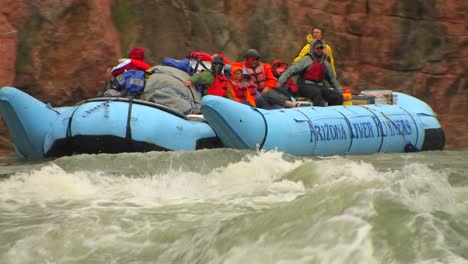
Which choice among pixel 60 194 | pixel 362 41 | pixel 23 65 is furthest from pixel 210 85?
pixel 362 41

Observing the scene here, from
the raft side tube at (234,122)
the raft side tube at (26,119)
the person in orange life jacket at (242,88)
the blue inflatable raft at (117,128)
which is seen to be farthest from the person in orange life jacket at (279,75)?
the raft side tube at (26,119)

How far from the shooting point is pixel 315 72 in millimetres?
12320

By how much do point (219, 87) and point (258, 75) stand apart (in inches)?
32.5

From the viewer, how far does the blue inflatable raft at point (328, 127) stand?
10438mm

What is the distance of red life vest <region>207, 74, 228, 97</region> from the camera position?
1165 centimetres

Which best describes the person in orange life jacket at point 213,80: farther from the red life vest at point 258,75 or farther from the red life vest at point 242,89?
the red life vest at point 258,75

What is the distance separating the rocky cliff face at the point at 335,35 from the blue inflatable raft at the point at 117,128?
3285 mm

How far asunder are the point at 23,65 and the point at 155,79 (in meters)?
2.84

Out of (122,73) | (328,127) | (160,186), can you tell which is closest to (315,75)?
(328,127)

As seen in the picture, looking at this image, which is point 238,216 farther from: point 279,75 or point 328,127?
point 279,75

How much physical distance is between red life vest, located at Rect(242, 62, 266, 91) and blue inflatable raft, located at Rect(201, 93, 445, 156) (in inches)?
42.1

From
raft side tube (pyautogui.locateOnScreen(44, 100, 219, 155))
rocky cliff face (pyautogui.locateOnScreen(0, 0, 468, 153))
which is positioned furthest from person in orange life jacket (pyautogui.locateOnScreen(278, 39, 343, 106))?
rocky cliff face (pyautogui.locateOnScreen(0, 0, 468, 153))

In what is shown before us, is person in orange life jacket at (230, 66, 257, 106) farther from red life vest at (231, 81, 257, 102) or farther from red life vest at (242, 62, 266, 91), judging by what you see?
red life vest at (242, 62, 266, 91)

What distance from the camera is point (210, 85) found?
1168 cm
